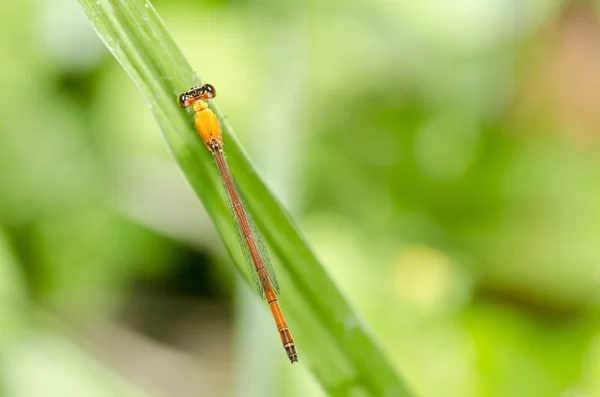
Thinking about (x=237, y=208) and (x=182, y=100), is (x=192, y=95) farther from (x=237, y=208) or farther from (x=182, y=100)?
(x=237, y=208)

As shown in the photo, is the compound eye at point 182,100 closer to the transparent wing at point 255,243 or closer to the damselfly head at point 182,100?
the damselfly head at point 182,100

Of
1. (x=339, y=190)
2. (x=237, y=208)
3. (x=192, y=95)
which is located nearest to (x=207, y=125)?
(x=192, y=95)

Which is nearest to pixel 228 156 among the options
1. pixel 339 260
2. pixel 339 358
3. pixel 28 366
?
pixel 339 358

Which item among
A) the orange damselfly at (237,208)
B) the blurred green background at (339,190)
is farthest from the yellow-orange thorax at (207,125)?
the blurred green background at (339,190)

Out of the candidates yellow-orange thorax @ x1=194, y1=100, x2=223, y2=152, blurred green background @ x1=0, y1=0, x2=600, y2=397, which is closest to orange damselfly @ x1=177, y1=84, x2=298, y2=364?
yellow-orange thorax @ x1=194, y1=100, x2=223, y2=152

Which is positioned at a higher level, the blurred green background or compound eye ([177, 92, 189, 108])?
the blurred green background

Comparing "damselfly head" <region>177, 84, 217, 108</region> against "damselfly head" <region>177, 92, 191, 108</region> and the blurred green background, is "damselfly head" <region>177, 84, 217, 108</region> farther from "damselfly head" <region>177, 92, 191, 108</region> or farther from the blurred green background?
the blurred green background
